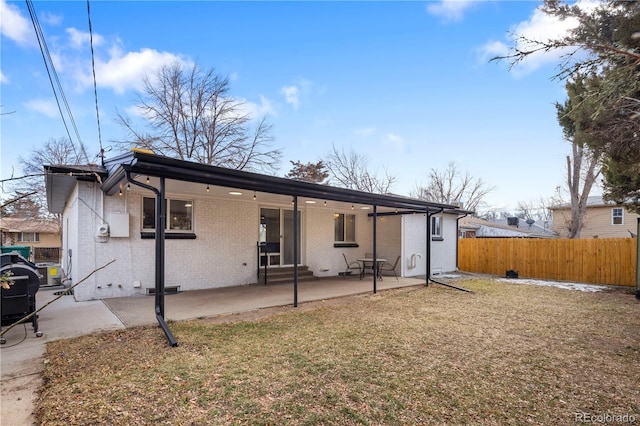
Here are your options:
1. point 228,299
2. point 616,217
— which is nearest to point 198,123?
point 228,299

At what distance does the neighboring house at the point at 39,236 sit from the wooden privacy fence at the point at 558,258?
23.4m

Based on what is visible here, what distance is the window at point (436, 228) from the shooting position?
13.0 m

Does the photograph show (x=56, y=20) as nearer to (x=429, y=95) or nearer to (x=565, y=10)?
(x=565, y=10)

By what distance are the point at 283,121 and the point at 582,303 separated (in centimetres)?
1734

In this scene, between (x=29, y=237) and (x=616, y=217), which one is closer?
(x=616, y=217)

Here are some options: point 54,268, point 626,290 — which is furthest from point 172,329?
point 626,290

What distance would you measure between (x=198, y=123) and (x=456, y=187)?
73.2 ft

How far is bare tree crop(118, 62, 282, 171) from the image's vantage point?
745 inches

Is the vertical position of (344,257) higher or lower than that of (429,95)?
lower

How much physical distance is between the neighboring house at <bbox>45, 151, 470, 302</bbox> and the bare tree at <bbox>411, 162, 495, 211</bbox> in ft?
63.9

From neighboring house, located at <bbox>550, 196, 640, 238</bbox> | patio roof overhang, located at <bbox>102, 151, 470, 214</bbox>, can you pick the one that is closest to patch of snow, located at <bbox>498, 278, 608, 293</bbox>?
patio roof overhang, located at <bbox>102, 151, 470, 214</bbox>

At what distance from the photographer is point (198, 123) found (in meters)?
20.1

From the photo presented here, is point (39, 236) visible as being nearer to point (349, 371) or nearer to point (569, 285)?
point (349, 371)

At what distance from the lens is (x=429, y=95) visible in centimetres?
A: 1179
